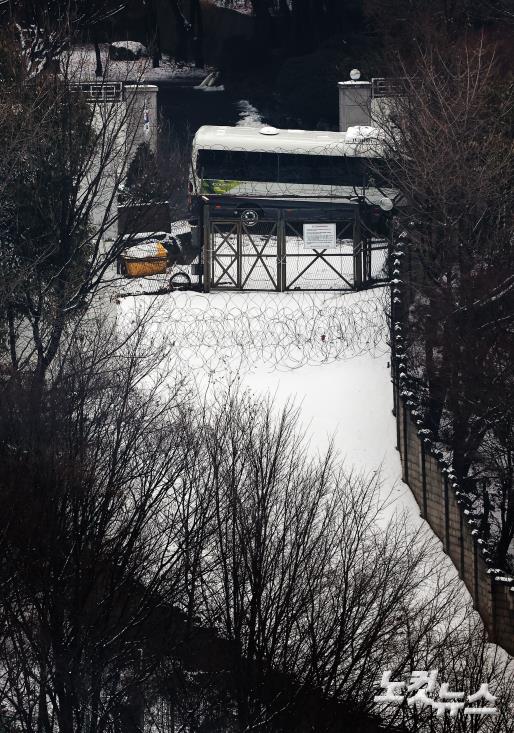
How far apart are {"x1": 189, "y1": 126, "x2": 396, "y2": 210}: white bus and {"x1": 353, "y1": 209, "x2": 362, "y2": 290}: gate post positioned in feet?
25.7

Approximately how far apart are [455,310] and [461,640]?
24.1ft

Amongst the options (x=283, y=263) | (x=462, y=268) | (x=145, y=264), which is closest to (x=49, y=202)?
(x=145, y=264)

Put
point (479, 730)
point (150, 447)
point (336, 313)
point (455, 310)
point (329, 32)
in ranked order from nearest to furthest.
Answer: point (479, 730) < point (150, 447) < point (455, 310) < point (336, 313) < point (329, 32)

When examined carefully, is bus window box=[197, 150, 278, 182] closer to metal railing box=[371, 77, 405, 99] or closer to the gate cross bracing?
metal railing box=[371, 77, 405, 99]

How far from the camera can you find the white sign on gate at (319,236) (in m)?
27.1

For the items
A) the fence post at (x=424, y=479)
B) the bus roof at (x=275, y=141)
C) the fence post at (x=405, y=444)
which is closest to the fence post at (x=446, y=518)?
the fence post at (x=424, y=479)

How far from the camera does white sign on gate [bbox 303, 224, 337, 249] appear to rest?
27.1m

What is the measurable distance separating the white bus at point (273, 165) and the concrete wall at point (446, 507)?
12486 millimetres

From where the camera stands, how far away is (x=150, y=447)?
664 inches

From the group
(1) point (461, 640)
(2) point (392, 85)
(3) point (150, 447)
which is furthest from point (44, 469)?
(2) point (392, 85)

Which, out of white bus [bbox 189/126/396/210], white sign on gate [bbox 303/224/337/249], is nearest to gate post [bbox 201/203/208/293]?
white sign on gate [bbox 303/224/337/249]

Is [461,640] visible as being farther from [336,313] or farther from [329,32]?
[329,32]

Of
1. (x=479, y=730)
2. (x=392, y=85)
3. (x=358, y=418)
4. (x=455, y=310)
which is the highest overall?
(x=392, y=85)

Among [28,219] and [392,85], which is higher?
[392,85]
